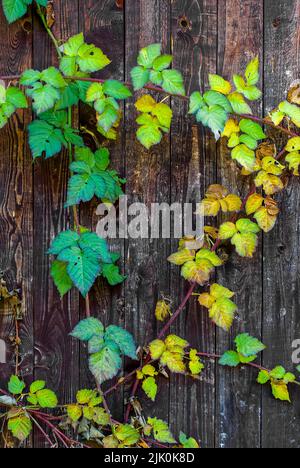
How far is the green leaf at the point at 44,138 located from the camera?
1.84m

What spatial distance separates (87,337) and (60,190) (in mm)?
594

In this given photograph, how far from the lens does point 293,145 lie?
197 cm

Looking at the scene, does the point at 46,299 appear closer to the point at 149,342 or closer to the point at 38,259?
the point at 38,259

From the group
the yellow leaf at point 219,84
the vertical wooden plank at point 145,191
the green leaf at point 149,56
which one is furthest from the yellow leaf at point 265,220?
the green leaf at point 149,56

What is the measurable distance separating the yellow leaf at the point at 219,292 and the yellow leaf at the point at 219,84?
0.73 m

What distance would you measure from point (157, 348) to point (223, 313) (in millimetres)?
295

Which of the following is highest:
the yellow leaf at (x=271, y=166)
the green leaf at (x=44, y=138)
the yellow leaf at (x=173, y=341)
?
the green leaf at (x=44, y=138)

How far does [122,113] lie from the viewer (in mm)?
2020

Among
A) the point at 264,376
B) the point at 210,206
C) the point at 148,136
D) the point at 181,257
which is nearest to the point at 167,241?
the point at 181,257

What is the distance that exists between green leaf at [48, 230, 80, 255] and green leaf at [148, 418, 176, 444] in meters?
0.79

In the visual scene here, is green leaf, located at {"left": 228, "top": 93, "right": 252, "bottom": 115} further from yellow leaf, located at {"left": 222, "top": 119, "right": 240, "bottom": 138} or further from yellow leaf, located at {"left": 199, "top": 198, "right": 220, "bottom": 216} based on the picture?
yellow leaf, located at {"left": 199, "top": 198, "right": 220, "bottom": 216}

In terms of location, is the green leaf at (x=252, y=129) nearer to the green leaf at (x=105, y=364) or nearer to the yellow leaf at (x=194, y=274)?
the yellow leaf at (x=194, y=274)

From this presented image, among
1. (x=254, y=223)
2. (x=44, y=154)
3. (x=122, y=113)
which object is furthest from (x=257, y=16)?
(x=44, y=154)

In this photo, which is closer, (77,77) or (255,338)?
(77,77)
